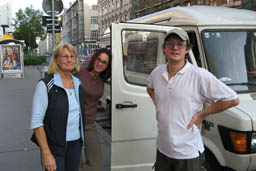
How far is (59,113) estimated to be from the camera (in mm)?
2334

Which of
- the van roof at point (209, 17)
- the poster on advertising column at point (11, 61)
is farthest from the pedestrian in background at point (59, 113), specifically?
the poster on advertising column at point (11, 61)

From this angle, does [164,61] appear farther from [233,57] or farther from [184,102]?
[184,102]

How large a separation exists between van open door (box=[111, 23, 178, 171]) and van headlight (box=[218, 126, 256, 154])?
3.01 feet

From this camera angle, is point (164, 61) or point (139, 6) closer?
point (164, 61)

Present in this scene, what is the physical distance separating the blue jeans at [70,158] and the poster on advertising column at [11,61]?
55.3 feet

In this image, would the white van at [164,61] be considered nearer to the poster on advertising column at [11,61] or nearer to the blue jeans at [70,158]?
the blue jeans at [70,158]

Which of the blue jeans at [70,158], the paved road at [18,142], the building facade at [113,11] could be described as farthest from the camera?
the building facade at [113,11]

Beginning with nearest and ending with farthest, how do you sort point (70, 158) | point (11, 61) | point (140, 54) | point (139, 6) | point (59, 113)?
point (59, 113) → point (70, 158) → point (140, 54) → point (11, 61) → point (139, 6)

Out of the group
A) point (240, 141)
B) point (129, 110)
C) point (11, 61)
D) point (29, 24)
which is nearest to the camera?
point (240, 141)

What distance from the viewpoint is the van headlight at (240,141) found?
9.18 feet

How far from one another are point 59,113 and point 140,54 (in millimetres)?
1891

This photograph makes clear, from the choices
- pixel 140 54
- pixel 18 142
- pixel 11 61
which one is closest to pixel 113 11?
pixel 11 61

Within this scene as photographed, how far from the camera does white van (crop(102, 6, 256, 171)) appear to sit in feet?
10.5

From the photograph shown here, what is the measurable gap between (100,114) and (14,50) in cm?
1573
